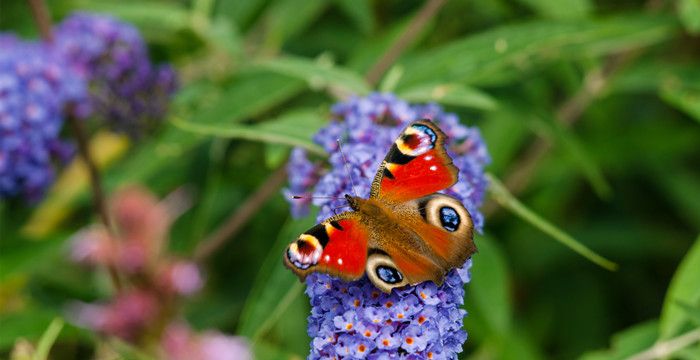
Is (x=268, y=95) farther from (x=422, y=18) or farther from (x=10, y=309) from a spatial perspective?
(x=10, y=309)

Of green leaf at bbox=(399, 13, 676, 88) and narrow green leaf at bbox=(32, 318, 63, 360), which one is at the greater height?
green leaf at bbox=(399, 13, 676, 88)

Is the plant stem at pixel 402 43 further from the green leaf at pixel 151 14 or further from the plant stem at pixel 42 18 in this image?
the plant stem at pixel 42 18

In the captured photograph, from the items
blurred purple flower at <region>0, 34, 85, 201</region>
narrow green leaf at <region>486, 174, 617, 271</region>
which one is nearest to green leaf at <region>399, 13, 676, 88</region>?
narrow green leaf at <region>486, 174, 617, 271</region>

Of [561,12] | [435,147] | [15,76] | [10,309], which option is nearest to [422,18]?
[561,12]

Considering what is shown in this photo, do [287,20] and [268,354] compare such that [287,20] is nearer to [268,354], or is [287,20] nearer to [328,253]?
[268,354]

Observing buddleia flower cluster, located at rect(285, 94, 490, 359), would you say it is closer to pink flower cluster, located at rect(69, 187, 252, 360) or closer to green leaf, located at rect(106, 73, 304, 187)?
pink flower cluster, located at rect(69, 187, 252, 360)

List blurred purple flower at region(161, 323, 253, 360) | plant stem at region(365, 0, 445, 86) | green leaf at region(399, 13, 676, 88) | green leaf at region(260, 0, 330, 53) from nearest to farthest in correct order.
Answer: blurred purple flower at region(161, 323, 253, 360), green leaf at region(399, 13, 676, 88), plant stem at region(365, 0, 445, 86), green leaf at region(260, 0, 330, 53)
